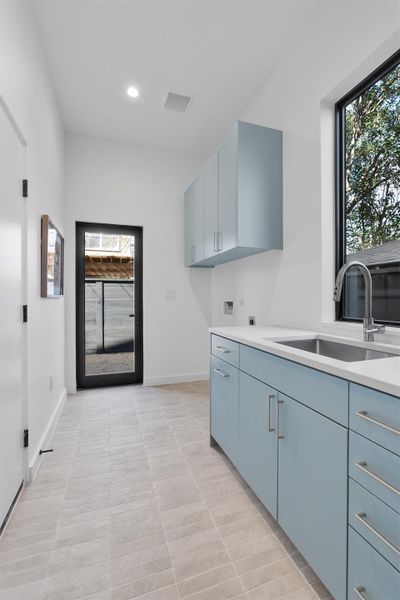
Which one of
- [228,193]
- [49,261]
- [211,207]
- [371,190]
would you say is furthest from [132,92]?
[371,190]

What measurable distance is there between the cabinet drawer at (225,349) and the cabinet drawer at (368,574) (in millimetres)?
960

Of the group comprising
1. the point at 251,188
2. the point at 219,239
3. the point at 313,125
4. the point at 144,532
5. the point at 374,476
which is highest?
the point at 313,125

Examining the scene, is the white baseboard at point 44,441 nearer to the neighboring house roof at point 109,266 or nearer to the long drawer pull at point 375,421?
the neighboring house roof at point 109,266

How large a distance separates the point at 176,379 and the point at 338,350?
2.54m

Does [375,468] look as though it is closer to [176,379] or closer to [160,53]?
[160,53]

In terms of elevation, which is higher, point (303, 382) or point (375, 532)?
Answer: point (303, 382)

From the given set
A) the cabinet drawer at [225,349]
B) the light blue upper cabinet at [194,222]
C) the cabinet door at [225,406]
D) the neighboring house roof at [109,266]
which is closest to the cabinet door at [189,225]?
the light blue upper cabinet at [194,222]

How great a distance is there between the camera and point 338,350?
5.51 feet

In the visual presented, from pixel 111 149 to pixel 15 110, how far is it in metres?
2.19

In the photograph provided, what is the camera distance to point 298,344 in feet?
5.90

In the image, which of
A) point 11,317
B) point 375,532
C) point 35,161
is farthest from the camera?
point 35,161

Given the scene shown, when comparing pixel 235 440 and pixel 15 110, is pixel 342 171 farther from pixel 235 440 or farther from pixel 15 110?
pixel 15 110

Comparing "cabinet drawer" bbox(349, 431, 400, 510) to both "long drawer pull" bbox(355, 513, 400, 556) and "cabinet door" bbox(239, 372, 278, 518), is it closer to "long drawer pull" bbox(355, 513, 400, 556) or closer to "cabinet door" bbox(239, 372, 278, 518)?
"long drawer pull" bbox(355, 513, 400, 556)

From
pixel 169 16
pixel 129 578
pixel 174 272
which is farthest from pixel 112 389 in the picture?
pixel 169 16
